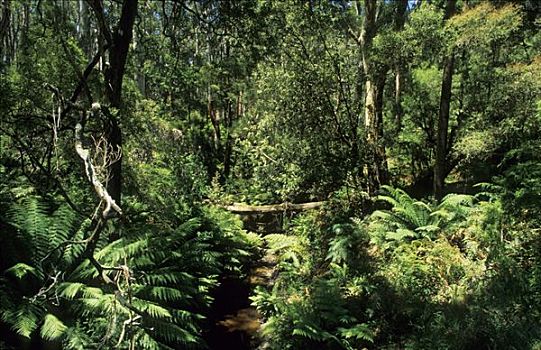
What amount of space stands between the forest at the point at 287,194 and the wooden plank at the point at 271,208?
75mm

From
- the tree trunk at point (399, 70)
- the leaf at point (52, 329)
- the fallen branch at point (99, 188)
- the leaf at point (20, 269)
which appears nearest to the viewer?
the fallen branch at point (99, 188)

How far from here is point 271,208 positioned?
39.9 ft

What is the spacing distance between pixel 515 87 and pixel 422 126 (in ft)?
9.21

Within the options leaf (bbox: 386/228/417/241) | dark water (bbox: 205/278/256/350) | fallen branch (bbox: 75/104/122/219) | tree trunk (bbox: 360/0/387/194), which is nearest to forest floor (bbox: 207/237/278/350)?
dark water (bbox: 205/278/256/350)

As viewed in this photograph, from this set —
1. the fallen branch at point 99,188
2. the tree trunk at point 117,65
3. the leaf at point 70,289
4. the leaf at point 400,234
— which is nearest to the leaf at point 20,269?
the leaf at point 70,289

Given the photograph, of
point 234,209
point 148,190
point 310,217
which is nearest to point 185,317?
point 148,190

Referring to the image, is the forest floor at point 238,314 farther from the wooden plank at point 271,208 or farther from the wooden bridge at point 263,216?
the wooden bridge at point 263,216

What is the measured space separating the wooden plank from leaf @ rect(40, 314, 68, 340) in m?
7.03

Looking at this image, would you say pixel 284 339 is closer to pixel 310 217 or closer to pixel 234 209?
pixel 310 217

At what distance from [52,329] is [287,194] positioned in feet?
25.4

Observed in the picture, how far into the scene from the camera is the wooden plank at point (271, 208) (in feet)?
37.1

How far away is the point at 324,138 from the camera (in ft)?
32.6

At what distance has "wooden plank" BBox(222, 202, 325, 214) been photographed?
37.1 ft

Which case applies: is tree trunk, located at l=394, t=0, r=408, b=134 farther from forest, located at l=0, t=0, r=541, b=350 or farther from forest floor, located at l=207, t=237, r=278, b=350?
forest floor, located at l=207, t=237, r=278, b=350
